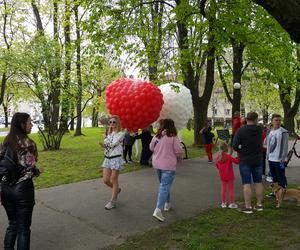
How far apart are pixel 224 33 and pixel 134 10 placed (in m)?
3.35

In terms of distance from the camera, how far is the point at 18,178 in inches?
173

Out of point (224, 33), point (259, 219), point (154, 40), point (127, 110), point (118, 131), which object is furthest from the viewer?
point (154, 40)

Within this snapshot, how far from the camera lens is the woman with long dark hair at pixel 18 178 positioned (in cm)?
438

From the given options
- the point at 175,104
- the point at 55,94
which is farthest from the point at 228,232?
the point at 55,94

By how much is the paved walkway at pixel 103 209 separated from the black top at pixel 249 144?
133 centimetres

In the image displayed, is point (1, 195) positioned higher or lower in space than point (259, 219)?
higher

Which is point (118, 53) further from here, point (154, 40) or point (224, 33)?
point (224, 33)

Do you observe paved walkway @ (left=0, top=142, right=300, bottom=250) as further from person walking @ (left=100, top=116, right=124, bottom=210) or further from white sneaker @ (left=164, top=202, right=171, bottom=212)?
person walking @ (left=100, top=116, right=124, bottom=210)

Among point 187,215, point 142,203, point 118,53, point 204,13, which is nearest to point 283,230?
point 187,215

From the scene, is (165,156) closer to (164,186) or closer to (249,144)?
(164,186)

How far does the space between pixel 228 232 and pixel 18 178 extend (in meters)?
3.25

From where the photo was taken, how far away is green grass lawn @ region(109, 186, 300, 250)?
17.1 ft

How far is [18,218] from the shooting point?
4.46 m

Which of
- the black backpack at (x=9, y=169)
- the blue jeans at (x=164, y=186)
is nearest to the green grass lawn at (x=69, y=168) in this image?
the blue jeans at (x=164, y=186)
